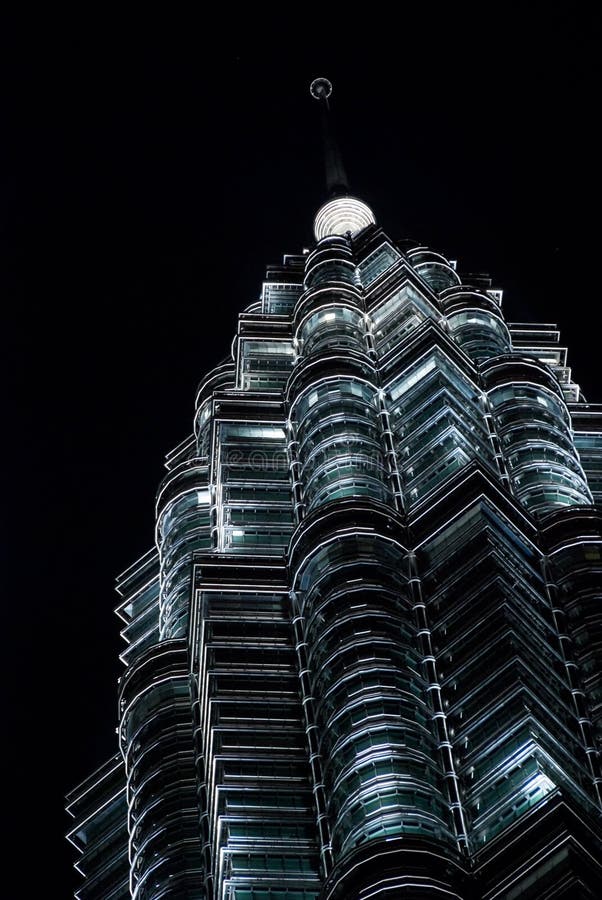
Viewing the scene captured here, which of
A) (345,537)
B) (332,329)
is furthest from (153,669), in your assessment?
(332,329)

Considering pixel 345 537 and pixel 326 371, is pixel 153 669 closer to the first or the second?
pixel 345 537

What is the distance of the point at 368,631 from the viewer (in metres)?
120

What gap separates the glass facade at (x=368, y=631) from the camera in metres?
108

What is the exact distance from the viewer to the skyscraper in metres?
108

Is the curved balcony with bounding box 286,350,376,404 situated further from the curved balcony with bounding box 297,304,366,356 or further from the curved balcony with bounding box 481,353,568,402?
the curved balcony with bounding box 481,353,568,402

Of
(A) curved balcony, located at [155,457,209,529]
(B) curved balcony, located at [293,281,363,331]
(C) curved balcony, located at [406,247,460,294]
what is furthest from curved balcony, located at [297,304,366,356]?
(C) curved balcony, located at [406,247,460,294]

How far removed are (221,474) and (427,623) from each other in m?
31.0

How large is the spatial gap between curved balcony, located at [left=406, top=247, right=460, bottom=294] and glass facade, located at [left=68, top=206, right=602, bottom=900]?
9.67 meters

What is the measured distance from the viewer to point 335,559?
127750 millimetres

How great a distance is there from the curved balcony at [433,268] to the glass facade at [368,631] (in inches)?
381

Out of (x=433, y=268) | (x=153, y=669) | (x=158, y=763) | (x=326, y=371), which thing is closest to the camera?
(x=158, y=763)

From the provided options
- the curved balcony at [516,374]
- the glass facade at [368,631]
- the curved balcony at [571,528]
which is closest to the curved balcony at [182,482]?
the glass facade at [368,631]

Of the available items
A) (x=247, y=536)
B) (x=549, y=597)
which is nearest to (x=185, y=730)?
(x=247, y=536)

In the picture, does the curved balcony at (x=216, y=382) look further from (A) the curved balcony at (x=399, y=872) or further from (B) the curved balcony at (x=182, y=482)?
(A) the curved balcony at (x=399, y=872)
